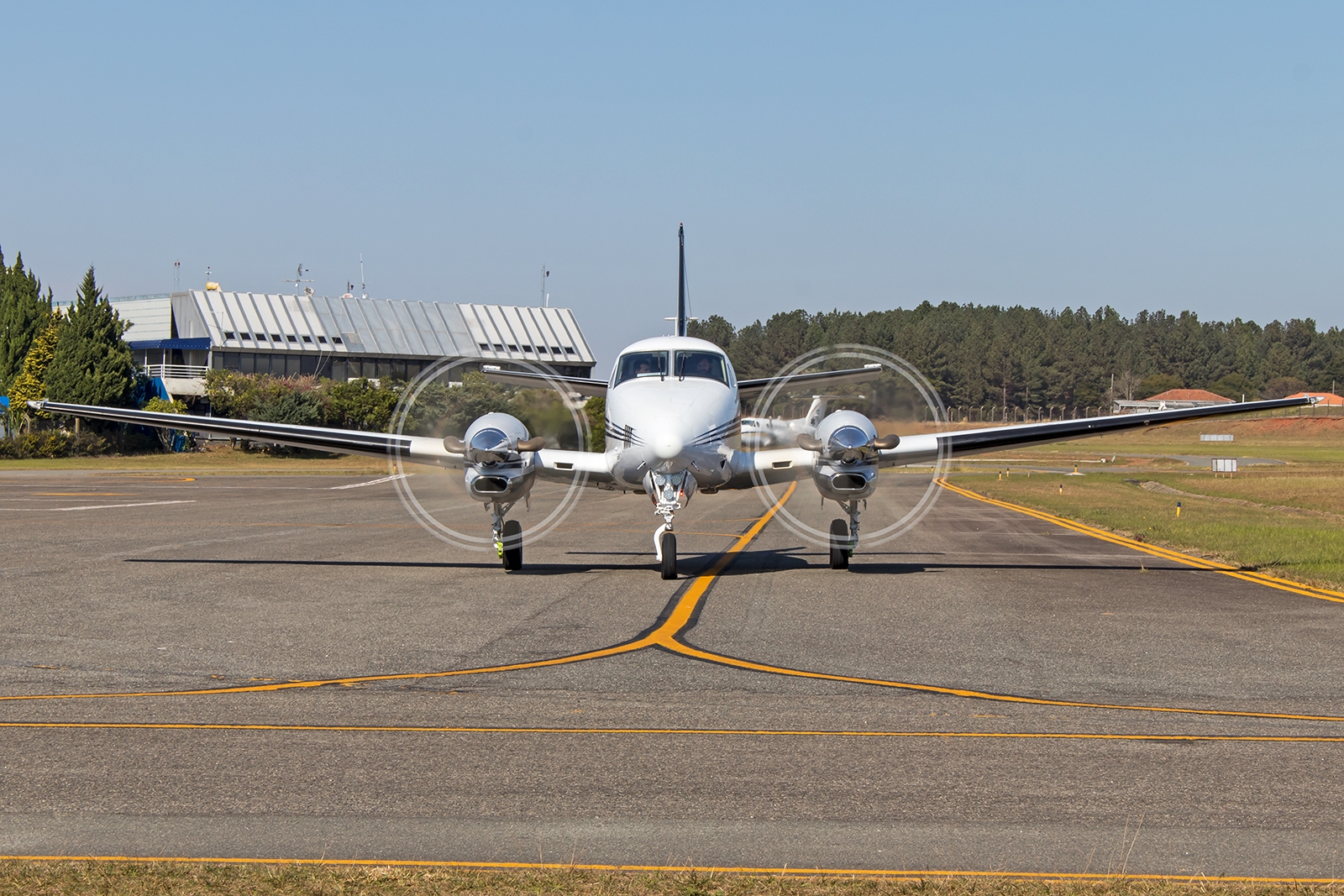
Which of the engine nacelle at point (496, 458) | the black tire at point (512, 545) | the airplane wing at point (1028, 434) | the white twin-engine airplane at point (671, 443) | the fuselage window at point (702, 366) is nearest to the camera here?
the white twin-engine airplane at point (671, 443)

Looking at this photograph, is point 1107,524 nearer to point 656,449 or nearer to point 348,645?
point 656,449

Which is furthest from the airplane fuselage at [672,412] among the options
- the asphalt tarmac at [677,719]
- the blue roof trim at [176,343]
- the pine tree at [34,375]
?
the blue roof trim at [176,343]

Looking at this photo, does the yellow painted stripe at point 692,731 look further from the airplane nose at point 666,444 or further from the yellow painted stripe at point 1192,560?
the yellow painted stripe at point 1192,560

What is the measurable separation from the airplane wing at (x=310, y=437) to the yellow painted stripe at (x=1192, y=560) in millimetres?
8680

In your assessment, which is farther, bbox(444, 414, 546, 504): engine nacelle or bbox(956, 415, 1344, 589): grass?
bbox(956, 415, 1344, 589): grass

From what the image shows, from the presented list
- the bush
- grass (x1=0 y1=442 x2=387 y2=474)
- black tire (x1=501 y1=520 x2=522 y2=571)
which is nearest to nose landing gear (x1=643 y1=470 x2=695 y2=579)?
black tire (x1=501 y1=520 x2=522 y2=571)

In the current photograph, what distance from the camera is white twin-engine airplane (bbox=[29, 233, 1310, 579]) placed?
1834 centimetres

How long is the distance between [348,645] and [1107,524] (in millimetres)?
23165

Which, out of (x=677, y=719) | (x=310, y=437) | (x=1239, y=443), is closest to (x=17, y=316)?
(x=310, y=437)

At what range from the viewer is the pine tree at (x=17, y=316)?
267ft

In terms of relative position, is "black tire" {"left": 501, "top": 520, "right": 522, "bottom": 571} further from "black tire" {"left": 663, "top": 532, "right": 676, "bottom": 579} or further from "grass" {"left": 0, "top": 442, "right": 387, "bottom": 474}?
"grass" {"left": 0, "top": 442, "right": 387, "bottom": 474}

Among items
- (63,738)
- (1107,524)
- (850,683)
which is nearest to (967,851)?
(850,683)

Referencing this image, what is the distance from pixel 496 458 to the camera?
18.7 meters

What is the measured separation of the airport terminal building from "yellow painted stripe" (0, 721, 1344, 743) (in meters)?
82.4
